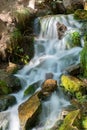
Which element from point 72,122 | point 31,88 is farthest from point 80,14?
point 72,122

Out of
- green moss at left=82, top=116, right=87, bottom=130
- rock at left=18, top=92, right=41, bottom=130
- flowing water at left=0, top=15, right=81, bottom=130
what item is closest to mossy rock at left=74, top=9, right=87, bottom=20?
flowing water at left=0, top=15, right=81, bottom=130

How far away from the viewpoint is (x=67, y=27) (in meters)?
11.9

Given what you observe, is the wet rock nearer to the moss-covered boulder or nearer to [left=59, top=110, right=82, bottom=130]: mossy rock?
the moss-covered boulder

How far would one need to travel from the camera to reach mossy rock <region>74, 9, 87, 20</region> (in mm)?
12334

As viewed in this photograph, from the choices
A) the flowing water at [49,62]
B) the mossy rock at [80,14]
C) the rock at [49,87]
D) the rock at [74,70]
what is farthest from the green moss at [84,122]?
the mossy rock at [80,14]

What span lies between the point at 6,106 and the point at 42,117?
3.50 feet

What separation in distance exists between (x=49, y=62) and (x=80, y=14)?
313 cm

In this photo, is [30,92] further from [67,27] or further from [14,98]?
[67,27]

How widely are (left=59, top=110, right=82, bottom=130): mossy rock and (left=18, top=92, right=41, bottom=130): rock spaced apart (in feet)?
2.89

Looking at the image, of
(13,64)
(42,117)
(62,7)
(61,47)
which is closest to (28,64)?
(13,64)

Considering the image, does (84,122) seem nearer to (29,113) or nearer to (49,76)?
(29,113)

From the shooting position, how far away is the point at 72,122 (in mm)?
6727

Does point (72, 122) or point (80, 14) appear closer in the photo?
point (72, 122)

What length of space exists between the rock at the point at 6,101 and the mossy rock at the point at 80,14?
5233 millimetres
